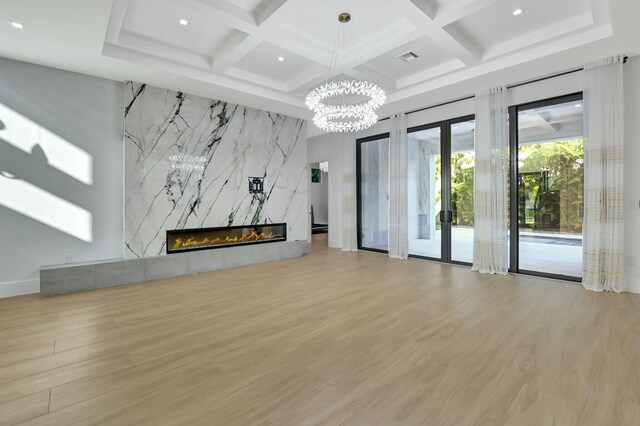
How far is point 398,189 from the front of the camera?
7.15m

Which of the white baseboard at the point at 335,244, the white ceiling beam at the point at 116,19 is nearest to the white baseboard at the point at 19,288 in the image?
the white ceiling beam at the point at 116,19

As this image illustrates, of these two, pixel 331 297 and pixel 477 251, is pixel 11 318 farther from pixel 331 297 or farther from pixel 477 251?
pixel 477 251

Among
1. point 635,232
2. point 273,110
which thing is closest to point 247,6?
point 273,110

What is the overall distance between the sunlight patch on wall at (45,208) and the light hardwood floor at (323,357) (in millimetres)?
1149

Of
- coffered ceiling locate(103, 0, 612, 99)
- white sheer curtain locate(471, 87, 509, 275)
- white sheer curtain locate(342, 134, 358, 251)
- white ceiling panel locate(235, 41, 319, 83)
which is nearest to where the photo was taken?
coffered ceiling locate(103, 0, 612, 99)

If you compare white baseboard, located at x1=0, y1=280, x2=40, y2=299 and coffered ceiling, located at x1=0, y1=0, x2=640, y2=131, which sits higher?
coffered ceiling, located at x1=0, y1=0, x2=640, y2=131

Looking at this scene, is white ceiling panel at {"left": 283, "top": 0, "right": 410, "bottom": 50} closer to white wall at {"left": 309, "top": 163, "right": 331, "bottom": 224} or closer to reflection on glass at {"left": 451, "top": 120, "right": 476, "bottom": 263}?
reflection on glass at {"left": 451, "top": 120, "right": 476, "bottom": 263}

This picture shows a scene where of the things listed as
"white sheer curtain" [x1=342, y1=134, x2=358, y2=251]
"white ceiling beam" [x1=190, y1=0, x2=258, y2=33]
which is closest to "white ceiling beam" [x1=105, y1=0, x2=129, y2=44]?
"white ceiling beam" [x1=190, y1=0, x2=258, y2=33]

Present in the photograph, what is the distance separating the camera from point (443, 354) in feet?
8.52

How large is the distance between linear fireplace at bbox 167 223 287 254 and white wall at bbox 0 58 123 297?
0.96m

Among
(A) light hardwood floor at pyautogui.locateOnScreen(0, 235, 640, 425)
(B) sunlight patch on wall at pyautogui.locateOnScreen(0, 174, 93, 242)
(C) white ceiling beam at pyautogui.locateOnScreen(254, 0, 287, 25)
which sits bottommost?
(A) light hardwood floor at pyautogui.locateOnScreen(0, 235, 640, 425)

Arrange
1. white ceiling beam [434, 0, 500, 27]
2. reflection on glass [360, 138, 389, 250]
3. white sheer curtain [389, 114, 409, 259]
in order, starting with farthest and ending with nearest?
reflection on glass [360, 138, 389, 250] → white sheer curtain [389, 114, 409, 259] → white ceiling beam [434, 0, 500, 27]

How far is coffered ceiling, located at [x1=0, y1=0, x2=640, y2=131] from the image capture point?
11.7 feet

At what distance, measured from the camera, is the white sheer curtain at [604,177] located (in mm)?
4375
